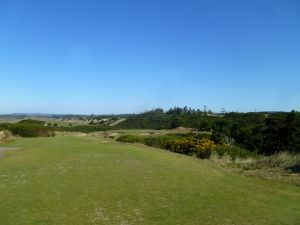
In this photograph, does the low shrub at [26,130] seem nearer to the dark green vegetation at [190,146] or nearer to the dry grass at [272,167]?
the dark green vegetation at [190,146]

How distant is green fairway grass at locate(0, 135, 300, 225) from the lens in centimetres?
784

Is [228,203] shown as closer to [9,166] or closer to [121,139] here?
[9,166]

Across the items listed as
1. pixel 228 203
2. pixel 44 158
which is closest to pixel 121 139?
pixel 44 158

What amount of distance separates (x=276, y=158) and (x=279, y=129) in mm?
29895

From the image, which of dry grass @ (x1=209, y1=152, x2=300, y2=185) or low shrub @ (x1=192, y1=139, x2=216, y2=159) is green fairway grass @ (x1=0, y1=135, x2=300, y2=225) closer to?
dry grass @ (x1=209, y1=152, x2=300, y2=185)

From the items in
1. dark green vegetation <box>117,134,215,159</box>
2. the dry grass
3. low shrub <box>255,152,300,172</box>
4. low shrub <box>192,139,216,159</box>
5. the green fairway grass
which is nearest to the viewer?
the green fairway grass

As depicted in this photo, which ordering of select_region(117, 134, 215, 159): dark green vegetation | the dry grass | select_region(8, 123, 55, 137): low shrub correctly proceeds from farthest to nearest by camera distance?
1. select_region(8, 123, 55, 137): low shrub
2. select_region(117, 134, 215, 159): dark green vegetation
3. the dry grass

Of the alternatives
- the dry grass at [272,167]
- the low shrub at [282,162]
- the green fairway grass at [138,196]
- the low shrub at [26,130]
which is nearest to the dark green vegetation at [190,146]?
the dry grass at [272,167]

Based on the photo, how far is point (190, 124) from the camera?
73.2 meters

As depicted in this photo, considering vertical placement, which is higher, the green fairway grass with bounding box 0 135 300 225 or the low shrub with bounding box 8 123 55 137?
the low shrub with bounding box 8 123 55 137

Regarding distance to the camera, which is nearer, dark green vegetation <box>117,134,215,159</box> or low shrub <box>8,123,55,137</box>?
dark green vegetation <box>117,134,215,159</box>

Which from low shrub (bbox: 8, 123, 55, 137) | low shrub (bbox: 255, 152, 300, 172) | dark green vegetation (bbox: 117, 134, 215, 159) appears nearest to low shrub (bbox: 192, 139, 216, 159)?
dark green vegetation (bbox: 117, 134, 215, 159)

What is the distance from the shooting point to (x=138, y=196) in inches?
385

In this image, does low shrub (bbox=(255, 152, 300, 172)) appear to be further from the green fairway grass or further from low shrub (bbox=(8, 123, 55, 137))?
low shrub (bbox=(8, 123, 55, 137))
